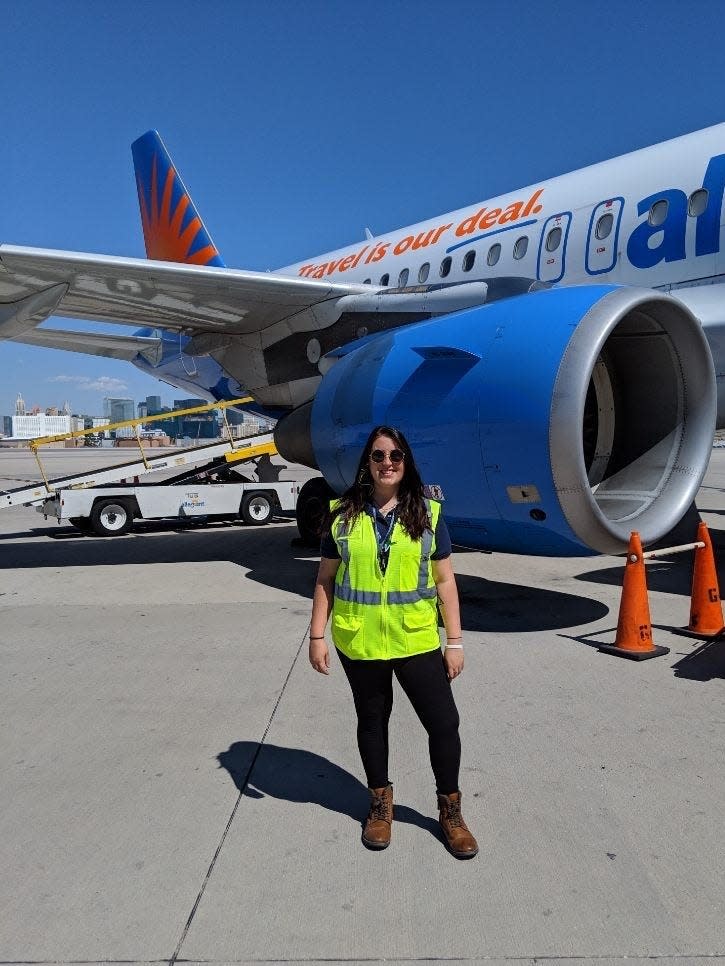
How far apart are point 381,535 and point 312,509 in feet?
22.5

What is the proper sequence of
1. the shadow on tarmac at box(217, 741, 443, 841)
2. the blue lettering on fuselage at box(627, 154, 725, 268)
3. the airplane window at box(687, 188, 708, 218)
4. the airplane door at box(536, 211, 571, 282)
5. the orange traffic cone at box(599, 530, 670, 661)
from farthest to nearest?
the airplane door at box(536, 211, 571, 282) → the airplane window at box(687, 188, 708, 218) → the blue lettering on fuselage at box(627, 154, 725, 268) → the orange traffic cone at box(599, 530, 670, 661) → the shadow on tarmac at box(217, 741, 443, 841)

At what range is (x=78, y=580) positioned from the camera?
780cm

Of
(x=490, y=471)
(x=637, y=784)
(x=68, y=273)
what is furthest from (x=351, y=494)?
(x=68, y=273)

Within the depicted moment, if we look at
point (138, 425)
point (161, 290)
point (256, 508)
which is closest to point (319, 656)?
point (161, 290)

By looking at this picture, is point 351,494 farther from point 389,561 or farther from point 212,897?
point 212,897

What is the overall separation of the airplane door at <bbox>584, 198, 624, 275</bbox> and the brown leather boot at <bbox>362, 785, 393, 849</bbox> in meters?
5.82

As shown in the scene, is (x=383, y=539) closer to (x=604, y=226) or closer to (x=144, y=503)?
(x=604, y=226)

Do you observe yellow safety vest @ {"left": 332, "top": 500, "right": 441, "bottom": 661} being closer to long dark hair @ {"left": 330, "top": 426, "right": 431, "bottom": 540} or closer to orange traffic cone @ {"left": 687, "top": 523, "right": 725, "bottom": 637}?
long dark hair @ {"left": 330, "top": 426, "right": 431, "bottom": 540}

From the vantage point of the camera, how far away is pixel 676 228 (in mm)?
6812

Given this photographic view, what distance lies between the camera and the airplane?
196 inches

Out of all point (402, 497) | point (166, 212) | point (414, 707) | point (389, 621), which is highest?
point (166, 212)

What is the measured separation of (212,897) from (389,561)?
119 cm

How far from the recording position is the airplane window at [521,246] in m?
8.25

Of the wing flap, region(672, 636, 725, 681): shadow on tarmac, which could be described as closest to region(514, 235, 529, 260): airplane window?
the wing flap
